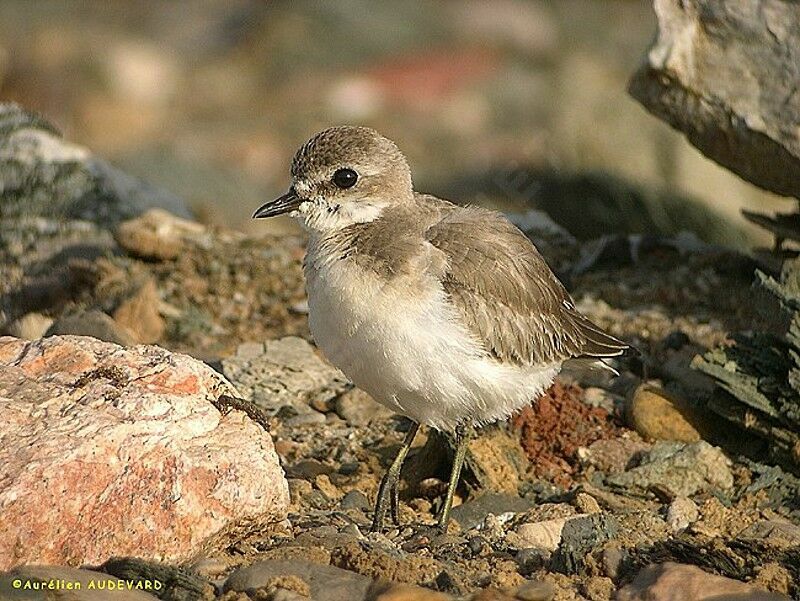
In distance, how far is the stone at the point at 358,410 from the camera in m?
7.33

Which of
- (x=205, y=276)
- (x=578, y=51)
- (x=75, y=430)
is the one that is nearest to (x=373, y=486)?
(x=75, y=430)

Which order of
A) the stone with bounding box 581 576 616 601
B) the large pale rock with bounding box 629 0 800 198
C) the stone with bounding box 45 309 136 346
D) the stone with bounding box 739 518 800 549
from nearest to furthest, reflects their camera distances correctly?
the stone with bounding box 581 576 616 601, the stone with bounding box 739 518 800 549, the stone with bounding box 45 309 136 346, the large pale rock with bounding box 629 0 800 198

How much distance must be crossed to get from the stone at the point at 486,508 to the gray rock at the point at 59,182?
4553mm

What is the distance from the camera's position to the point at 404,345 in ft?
18.8

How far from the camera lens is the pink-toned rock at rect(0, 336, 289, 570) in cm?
481

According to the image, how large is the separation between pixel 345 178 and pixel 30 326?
2.94 m

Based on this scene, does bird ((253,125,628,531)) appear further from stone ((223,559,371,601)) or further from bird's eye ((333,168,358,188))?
stone ((223,559,371,601))

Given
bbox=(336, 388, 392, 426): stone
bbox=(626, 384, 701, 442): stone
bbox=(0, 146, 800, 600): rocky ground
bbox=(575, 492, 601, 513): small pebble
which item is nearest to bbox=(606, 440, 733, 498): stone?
bbox=(0, 146, 800, 600): rocky ground

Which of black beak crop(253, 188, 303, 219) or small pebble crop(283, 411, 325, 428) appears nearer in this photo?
black beak crop(253, 188, 303, 219)

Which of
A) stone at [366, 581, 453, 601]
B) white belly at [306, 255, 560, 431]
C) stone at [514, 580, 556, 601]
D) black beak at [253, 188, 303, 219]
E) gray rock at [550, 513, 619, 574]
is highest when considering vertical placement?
black beak at [253, 188, 303, 219]

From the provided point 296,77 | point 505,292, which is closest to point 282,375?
point 505,292

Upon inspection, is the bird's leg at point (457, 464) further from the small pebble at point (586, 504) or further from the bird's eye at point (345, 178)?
the bird's eye at point (345, 178)

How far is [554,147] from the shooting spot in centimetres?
1166

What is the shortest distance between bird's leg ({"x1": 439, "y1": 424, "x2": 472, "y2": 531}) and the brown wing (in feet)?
1.36
